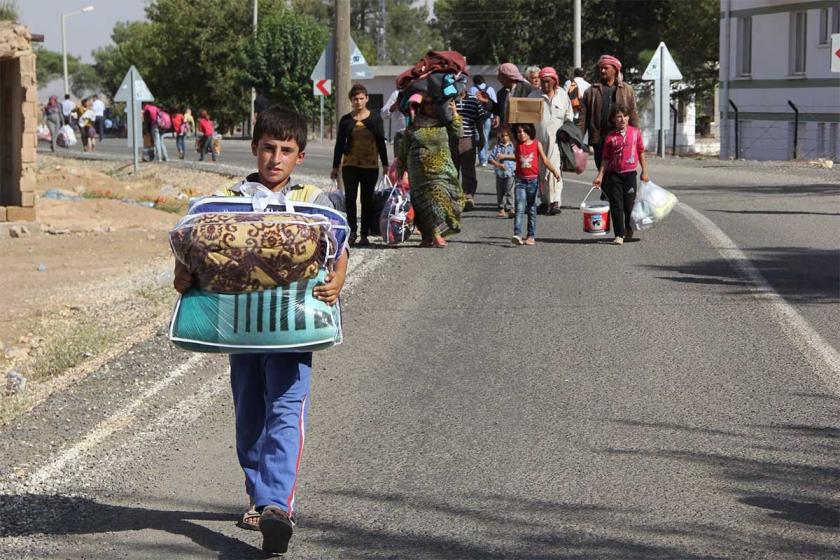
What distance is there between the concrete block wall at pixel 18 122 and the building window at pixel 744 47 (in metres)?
32.7

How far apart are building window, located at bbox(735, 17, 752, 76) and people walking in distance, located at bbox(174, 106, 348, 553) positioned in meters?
44.1

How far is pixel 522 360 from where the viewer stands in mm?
8883

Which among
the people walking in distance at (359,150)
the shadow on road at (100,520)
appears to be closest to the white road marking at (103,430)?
the shadow on road at (100,520)

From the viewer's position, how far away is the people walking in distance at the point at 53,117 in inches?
1852

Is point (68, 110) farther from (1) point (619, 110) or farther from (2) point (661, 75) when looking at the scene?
(1) point (619, 110)

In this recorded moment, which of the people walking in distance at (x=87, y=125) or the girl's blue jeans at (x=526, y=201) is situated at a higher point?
the people walking in distance at (x=87, y=125)

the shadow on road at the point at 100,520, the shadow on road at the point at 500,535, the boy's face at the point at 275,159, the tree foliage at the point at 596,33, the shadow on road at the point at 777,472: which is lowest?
the shadow on road at the point at 100,520

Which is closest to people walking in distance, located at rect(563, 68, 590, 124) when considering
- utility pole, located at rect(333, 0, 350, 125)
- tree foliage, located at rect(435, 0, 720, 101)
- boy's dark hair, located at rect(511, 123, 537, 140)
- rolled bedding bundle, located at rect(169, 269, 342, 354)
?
utility pole, located at rect(333, 0, 350, 125)

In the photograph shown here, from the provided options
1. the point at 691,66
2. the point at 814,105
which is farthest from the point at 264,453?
the point at 691,66

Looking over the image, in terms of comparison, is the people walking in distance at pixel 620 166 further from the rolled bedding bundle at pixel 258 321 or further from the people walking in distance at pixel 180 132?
the people walking in distance at pixel 180 132

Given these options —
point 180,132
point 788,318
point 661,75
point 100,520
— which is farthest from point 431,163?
point 180,132

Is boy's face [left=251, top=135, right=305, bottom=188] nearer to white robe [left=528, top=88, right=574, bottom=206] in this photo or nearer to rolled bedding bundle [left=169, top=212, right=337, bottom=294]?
rolled bedding bundle [left=169, top=212, right=337, bottom=294]

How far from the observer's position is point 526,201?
14.9 metres

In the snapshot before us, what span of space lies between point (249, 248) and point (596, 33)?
6674 centimetres
